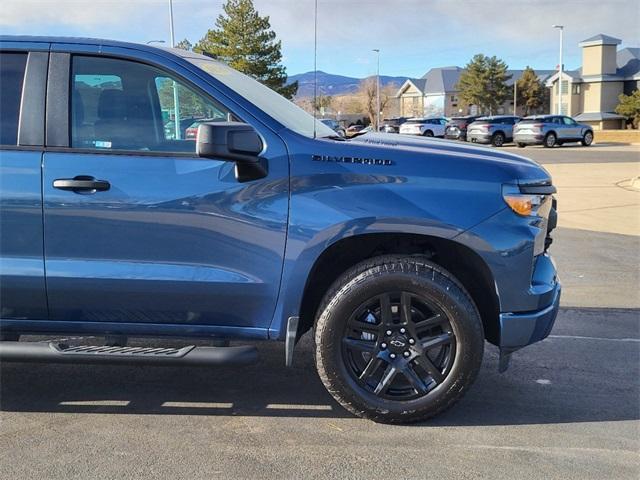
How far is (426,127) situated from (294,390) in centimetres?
4098

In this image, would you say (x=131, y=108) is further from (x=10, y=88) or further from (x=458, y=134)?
(x=458, y=134)

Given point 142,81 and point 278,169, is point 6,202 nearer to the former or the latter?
point 142,81

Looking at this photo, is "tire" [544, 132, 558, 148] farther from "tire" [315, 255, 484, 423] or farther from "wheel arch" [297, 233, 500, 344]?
"tire" [315, 255, 484, 423]

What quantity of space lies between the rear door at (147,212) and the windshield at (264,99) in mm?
189

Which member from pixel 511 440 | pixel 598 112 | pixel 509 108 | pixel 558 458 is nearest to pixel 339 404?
pixel 511 440

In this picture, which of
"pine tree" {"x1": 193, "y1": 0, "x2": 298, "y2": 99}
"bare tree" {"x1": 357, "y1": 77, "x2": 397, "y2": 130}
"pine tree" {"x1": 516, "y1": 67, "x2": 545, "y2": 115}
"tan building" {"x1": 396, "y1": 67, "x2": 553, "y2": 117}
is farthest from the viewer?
"bare tree" {"x1": 357, "y1": 77, "x2": 397, "y2": 130}

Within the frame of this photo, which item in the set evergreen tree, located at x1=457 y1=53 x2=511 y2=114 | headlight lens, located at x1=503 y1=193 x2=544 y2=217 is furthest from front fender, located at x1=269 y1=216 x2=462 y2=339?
evergreen tree, located at x1=457 y1=53 x2=511 y2=114

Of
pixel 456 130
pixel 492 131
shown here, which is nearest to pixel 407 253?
pixel 492 131

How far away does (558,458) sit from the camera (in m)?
3.43

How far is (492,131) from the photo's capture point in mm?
37344

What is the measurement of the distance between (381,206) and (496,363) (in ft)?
6.25

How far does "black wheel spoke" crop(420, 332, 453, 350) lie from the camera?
364 cm

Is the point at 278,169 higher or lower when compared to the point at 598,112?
lower

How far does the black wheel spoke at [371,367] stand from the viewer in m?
3.71
